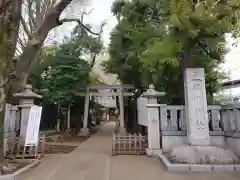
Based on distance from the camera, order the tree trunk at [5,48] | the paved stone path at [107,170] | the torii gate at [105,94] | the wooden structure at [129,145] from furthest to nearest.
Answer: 1. the torii gate at [105,94]
2. the wooden structure at [129,145]
3. the paved stone path at [107,170]
4. the tree trunk at [5,48]

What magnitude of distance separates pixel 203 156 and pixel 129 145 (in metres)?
3.22

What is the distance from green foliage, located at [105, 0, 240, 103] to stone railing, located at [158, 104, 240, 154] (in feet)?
5.44

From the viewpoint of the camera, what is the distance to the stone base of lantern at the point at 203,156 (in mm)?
6884

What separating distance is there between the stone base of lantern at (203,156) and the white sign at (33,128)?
4.44 metres

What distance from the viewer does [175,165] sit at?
6.71 meters

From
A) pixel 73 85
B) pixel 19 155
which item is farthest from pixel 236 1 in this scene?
pixel 73 85

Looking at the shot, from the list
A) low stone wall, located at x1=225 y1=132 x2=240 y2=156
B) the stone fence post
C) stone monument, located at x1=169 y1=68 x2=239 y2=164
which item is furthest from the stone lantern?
low stone wall, located at x1=225 y1=132 x2=240 y2=156

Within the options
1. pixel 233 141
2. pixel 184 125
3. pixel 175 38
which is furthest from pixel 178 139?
pixel 175 38

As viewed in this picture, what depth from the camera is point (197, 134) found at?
7738 mm

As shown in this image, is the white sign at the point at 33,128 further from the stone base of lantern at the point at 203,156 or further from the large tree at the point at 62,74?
the large tree at the point at 62,74

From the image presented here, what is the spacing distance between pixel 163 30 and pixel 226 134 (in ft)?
17.2

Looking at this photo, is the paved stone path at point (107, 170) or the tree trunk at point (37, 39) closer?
the paved stone path at point (107, 170)

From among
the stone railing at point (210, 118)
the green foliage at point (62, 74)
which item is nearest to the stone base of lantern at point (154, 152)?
the stone railing at point (210, 118)

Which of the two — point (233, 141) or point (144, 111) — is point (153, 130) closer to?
point (144, 111)
